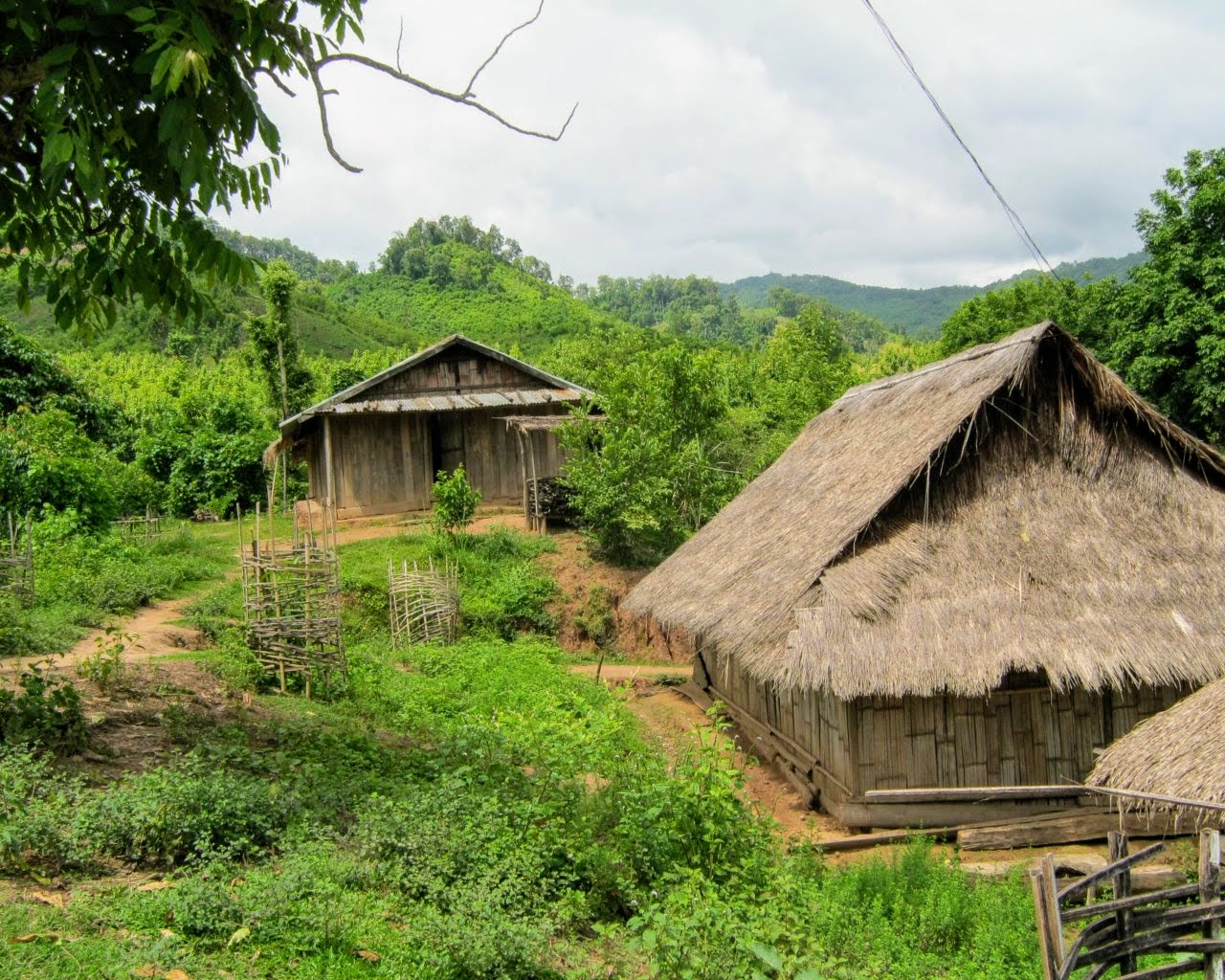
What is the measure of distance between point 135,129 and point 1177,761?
800 cm

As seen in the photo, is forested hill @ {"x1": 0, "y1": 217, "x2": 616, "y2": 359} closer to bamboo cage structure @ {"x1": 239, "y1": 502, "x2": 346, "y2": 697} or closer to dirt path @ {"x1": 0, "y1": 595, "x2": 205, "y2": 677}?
dirt path @ {"x1": 0, "y1": 595, "x2": 205, "y2": 677}

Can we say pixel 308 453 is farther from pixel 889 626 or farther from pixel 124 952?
pixel 124 952

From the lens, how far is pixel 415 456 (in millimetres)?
23828

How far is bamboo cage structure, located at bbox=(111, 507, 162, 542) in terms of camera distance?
813 inches

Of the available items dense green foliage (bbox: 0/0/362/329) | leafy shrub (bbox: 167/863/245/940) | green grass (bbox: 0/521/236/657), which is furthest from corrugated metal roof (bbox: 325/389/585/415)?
leafy shrub (bbox: 167/863/245/940)

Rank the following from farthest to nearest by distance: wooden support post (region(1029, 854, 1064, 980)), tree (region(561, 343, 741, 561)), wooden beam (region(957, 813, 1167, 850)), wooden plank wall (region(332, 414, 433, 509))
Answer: wooden plank wall (region(332, 414, 433, 509))
tree (region(561, 343, 741, 561))
wooden beam (region(957, 813, 1167, 850))
wooden support post (region(1029, 854, 1064, 980))

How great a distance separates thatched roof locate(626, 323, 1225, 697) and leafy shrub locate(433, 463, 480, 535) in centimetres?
874

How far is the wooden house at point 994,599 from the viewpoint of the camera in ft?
30.7

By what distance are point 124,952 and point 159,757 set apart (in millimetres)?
2969

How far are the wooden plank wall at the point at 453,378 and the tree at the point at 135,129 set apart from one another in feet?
57.5

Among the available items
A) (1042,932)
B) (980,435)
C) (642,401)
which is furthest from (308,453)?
(1042,932)

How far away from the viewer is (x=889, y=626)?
372 inches

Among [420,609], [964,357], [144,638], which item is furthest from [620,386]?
[144,638]

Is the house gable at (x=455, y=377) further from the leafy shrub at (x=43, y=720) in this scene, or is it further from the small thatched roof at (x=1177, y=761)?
the small thatched roof at (x=1177, y=761)
